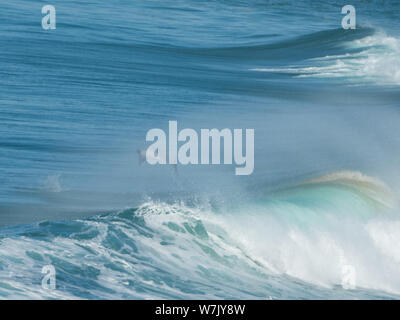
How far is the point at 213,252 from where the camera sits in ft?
49.0

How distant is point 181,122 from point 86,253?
9.43m

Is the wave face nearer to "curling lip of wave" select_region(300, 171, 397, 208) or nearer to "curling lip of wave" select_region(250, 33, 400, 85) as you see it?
"curling lip of wave" select_region(300, 171, 397, 208)

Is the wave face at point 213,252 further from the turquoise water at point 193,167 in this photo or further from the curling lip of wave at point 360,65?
the curling lip of wave at point 360,65

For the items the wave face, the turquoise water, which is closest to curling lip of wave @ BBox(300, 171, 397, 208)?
the turquoise water

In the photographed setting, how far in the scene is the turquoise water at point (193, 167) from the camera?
13914 millimetres

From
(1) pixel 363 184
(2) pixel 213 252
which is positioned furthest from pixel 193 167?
(2) pixel 213 252

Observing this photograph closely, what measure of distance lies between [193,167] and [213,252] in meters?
4.17

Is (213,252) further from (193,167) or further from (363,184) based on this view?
(363,184)

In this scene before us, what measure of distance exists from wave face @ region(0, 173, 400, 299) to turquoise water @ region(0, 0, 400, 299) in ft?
0.11

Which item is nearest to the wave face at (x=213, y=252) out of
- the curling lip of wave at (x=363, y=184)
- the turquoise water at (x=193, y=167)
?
the turquoise water at (x=193, y=167)

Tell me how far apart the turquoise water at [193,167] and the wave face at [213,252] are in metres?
0.03
